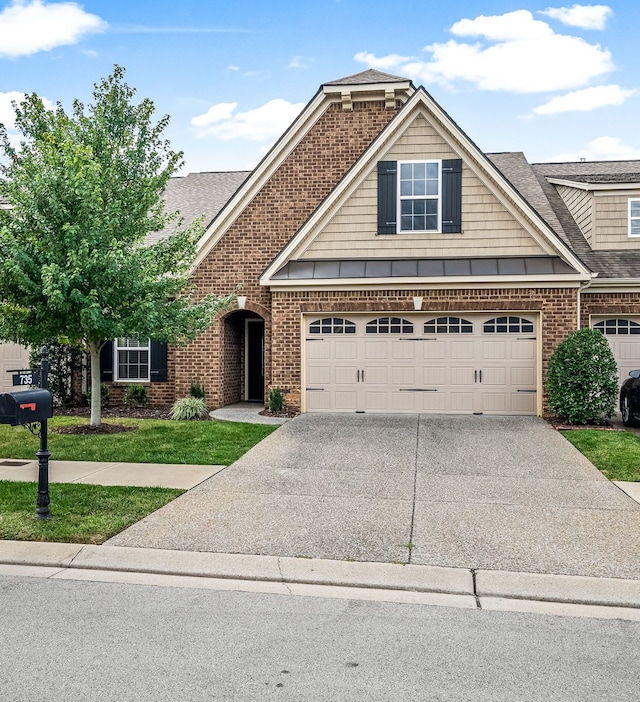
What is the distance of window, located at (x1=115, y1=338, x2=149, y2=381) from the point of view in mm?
17750

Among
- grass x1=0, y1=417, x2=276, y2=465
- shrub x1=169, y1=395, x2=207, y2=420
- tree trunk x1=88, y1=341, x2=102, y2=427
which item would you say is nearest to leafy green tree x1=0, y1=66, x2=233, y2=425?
tree trunk x1=88, y1=341, x2=102, y2=427

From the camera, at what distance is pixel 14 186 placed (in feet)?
40.6

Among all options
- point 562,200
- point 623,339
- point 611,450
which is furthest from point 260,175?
point 611,450

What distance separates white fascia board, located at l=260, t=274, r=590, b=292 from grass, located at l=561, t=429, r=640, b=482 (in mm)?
3544

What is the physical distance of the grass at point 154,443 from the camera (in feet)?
34.4

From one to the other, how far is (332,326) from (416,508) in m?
8.40

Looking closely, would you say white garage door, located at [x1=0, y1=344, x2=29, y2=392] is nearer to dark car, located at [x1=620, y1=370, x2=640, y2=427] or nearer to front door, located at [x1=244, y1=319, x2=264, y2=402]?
front door, located at [x1=244, y1=319, x2=264, y2=402]

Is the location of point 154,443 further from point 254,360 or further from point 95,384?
point 254,360

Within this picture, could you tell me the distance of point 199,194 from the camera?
20906mm

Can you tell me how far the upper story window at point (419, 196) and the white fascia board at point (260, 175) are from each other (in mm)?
3111

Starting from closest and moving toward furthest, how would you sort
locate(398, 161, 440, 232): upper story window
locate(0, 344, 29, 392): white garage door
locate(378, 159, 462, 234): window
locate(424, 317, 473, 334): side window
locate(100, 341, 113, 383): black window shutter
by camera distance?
locate(424, 317, 473, 334): side window → locate(378, 159, 462, 234): window → locate(398, 161, 440, 232): upper story window → locate(100, 341, 113, 383): black window shutter → locate(0, 344, 29, 392): white garage door

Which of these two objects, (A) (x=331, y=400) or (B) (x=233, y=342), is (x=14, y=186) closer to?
(B) (x=233, y=342)

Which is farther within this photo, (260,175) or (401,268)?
(260,175)

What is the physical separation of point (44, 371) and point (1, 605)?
296cm
